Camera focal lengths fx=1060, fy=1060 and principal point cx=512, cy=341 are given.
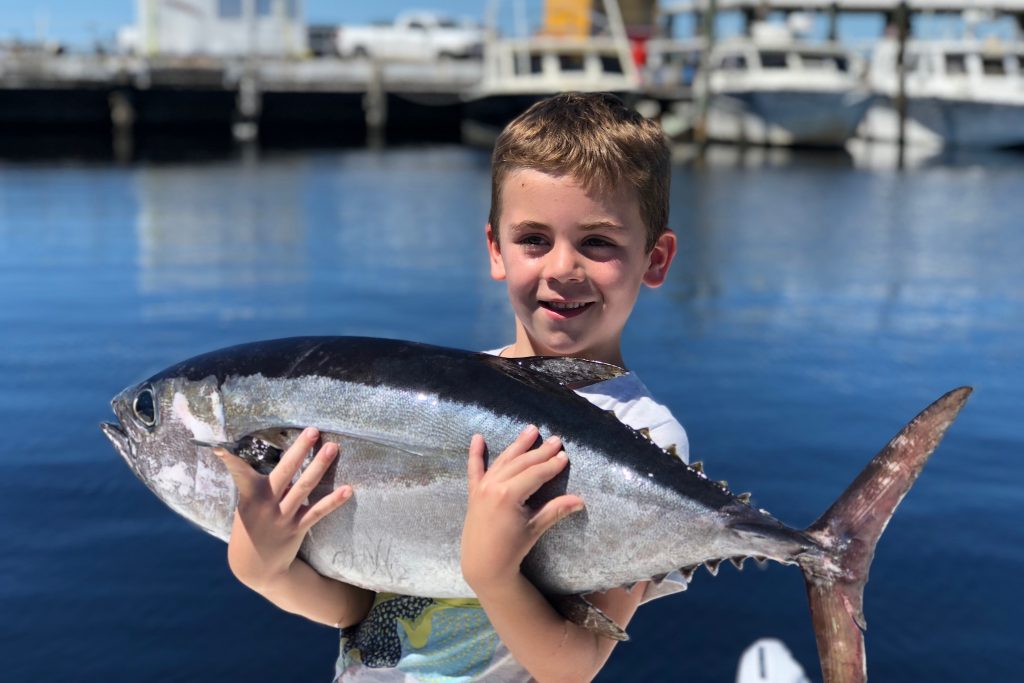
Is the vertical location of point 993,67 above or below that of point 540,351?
below

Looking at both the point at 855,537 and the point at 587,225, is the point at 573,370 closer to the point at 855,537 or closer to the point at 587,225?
the point at 587,225

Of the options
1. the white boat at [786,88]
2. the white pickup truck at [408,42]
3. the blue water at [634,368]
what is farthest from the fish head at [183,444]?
the white pickup truck at [408,42]

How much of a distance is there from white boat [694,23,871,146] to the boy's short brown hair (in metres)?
40.4

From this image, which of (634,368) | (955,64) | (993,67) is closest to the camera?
(634,368)

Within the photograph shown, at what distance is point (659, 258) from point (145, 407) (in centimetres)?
120

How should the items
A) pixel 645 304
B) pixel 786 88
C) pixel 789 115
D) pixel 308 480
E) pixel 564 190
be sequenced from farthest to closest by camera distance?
pixel 789 115
pixel 786 88
pixel 645 304
pixel 564 190
pixel 308 480

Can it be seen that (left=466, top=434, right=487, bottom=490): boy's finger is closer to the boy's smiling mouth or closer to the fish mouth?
the boy's smiling mouth

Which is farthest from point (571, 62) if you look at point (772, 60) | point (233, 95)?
point (233, 95)

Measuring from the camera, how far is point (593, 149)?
2.24 meters

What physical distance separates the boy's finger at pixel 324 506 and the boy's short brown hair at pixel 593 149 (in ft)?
2.49

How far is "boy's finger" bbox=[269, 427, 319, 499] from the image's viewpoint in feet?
6.55

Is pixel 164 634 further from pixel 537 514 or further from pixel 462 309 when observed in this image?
pixel 462 309

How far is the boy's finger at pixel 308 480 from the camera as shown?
199 cm

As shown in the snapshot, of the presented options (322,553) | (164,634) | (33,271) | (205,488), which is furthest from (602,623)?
(33,271)
